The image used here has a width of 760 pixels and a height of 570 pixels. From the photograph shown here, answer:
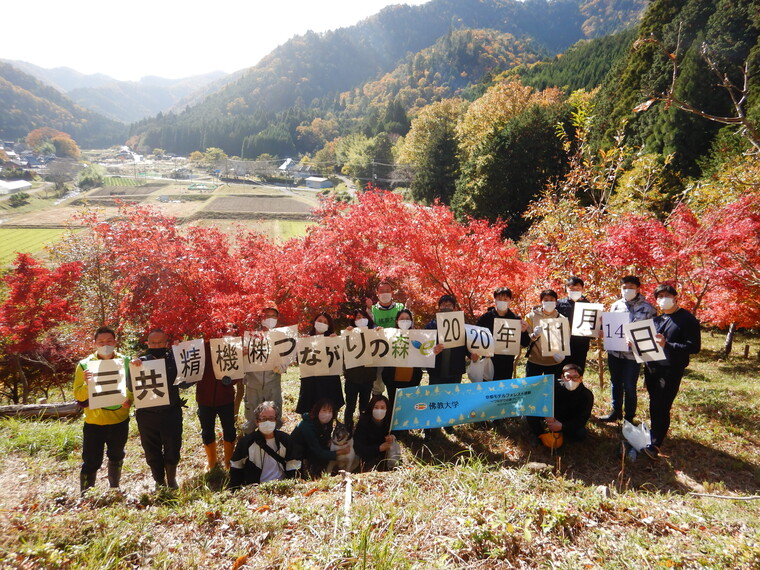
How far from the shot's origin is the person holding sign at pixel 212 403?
5.09m

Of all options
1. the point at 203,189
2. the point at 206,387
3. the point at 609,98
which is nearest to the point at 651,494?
the point at 206,387

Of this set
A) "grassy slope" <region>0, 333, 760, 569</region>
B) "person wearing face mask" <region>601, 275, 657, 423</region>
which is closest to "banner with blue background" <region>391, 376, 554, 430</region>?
"grassy slope" <region>0, 333, 760, 569</region>

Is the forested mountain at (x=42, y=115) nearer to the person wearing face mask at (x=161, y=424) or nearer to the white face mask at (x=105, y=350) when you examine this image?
the white face mask at (x=105, y=350)

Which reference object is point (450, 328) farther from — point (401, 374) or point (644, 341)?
point (644, 341)

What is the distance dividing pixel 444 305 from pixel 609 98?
88.5 ft

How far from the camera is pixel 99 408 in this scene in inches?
171

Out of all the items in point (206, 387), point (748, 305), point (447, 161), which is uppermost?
point (447, 161)

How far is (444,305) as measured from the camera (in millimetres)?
5535

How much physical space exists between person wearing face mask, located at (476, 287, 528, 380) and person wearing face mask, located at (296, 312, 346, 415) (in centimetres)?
227

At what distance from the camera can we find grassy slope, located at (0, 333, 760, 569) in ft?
9.79

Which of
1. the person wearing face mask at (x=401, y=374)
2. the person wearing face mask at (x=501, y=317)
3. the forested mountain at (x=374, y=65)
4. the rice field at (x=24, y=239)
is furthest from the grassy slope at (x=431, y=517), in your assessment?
the forested mountain at (x=374, y=65)

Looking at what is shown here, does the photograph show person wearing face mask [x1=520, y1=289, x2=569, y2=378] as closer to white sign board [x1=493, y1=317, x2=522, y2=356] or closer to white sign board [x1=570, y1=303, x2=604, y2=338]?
white sign board [x1=493, y1=317, x2=522, y2=356]

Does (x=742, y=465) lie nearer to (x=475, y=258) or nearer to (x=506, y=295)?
(x=506, y=295)

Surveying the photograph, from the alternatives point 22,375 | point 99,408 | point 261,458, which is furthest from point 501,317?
point 22,375
